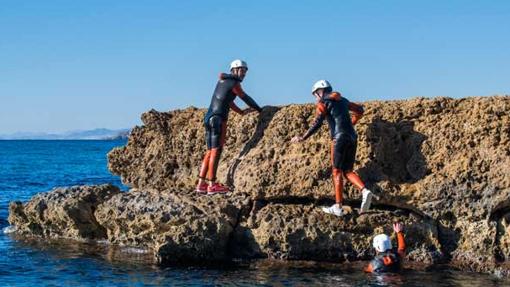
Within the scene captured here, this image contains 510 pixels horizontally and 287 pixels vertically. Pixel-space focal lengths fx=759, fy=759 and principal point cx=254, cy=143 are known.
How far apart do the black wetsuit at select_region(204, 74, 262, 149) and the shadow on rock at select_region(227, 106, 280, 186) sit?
20.5 inches

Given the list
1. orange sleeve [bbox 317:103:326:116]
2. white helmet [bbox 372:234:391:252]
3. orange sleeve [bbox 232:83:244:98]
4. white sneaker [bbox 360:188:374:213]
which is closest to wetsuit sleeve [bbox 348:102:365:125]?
orange sleeve [bbox 317:103:326:116]

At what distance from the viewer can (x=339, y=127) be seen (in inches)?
613

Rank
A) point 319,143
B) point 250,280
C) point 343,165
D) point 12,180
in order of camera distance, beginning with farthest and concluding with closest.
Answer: point 12,180 → point 319,143 → point 343,165 → point 250,280

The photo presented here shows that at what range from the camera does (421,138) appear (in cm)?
1600

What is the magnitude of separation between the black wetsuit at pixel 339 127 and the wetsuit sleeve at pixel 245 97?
81.5 inches

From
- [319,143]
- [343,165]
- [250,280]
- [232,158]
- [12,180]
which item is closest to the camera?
[250,280]

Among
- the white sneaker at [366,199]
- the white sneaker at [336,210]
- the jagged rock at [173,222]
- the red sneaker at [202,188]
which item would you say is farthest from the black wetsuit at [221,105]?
the white sneaker at [366,199]

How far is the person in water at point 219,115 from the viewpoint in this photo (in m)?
17.2

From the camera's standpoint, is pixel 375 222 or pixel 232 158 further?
pixel 232 158

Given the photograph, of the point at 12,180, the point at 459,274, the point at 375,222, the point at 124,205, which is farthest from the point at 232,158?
the point at 12,180

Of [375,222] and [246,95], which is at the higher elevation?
[246,95]

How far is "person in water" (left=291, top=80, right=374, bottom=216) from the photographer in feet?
50.6

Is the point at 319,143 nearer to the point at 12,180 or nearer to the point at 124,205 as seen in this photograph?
the point at 124,205

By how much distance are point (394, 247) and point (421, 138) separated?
237 cm
